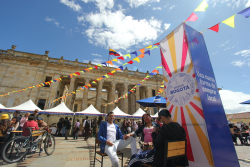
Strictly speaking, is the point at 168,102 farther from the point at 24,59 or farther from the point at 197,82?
the point at 24,59

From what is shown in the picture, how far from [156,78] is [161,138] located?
83.5 feet

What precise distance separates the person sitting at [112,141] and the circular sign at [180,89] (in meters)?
1.60

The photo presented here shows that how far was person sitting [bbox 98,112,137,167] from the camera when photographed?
3049 mm

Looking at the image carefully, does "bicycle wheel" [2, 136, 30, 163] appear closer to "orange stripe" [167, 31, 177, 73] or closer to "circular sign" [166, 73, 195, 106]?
"circular sign" [166, 73, 195, 106]

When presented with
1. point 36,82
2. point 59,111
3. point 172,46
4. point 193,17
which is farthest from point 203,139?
point 36,82

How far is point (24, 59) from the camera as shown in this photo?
19.4 metres

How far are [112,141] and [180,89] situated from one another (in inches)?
93.1

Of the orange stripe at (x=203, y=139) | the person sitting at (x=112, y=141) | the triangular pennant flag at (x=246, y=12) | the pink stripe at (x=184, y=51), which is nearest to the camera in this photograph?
the orange stripe at (x=203, y=139)

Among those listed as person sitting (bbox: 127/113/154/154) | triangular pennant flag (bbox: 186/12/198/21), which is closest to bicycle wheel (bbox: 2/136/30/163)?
person sitting (bbox: 127/113/154/154)

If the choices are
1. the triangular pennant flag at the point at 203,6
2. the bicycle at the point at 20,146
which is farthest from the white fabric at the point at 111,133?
the triangular pennant flag at the point at 203,6

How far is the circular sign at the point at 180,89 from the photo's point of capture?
3078mm

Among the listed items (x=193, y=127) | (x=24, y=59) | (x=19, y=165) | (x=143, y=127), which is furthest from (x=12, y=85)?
(x=193, y=127)

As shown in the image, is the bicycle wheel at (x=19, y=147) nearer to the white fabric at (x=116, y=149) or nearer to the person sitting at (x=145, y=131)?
the white fabric at (x=116, y=149)

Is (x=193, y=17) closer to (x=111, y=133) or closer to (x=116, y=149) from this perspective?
(x=111, y=133)
